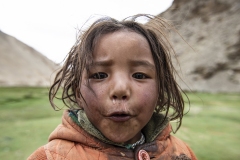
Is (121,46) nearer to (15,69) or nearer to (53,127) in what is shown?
(53,127)

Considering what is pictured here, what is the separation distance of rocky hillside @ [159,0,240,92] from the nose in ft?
29.0

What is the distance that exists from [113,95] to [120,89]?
0.11ft

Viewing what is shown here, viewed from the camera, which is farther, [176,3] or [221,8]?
[176,3]

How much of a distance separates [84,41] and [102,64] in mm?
146

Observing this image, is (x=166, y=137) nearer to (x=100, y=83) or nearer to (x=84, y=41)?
(x=100, y=83)

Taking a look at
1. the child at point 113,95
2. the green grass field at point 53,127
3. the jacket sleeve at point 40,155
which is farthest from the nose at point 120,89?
the green grass field at point 53,127

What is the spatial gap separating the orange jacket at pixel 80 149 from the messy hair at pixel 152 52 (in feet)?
0.55

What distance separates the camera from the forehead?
1.05m

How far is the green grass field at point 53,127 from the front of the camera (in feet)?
8.52

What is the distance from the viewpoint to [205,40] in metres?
13.3

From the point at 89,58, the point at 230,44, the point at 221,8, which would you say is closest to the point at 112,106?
the point at 89,58

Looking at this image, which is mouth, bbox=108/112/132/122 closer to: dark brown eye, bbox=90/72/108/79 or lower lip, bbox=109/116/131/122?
lower lip, bbox=109/116/131/122

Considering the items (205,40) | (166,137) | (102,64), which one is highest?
(102,64)

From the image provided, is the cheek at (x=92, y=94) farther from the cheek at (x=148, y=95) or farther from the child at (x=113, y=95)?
the cheek at (x=148, y=95)
